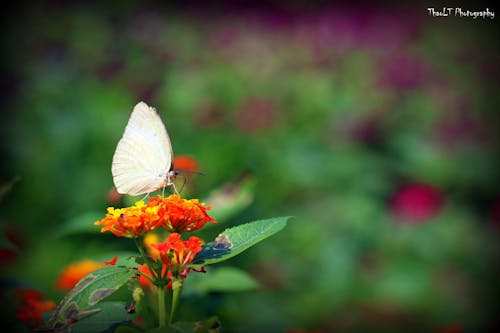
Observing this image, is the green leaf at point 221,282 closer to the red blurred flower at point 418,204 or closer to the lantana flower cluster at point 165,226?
the lantana flower cluster at point 165,226

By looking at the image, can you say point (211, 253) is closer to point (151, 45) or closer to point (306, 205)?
point (306, 205)

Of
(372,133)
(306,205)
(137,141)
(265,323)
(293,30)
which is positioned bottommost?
(265,323)

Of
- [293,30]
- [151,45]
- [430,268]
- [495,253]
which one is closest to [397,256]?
[430,268]

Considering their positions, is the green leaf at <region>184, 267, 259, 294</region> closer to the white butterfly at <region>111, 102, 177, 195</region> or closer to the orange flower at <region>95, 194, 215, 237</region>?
the white butterfly at <region>111, 102, 177, 195</region>

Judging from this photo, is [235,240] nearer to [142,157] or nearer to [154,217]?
[154,217]

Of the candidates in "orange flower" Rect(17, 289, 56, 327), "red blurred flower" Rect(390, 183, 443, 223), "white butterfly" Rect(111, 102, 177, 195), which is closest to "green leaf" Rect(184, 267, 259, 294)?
"white butterfly" Rect(111, 102, 177, 195)
